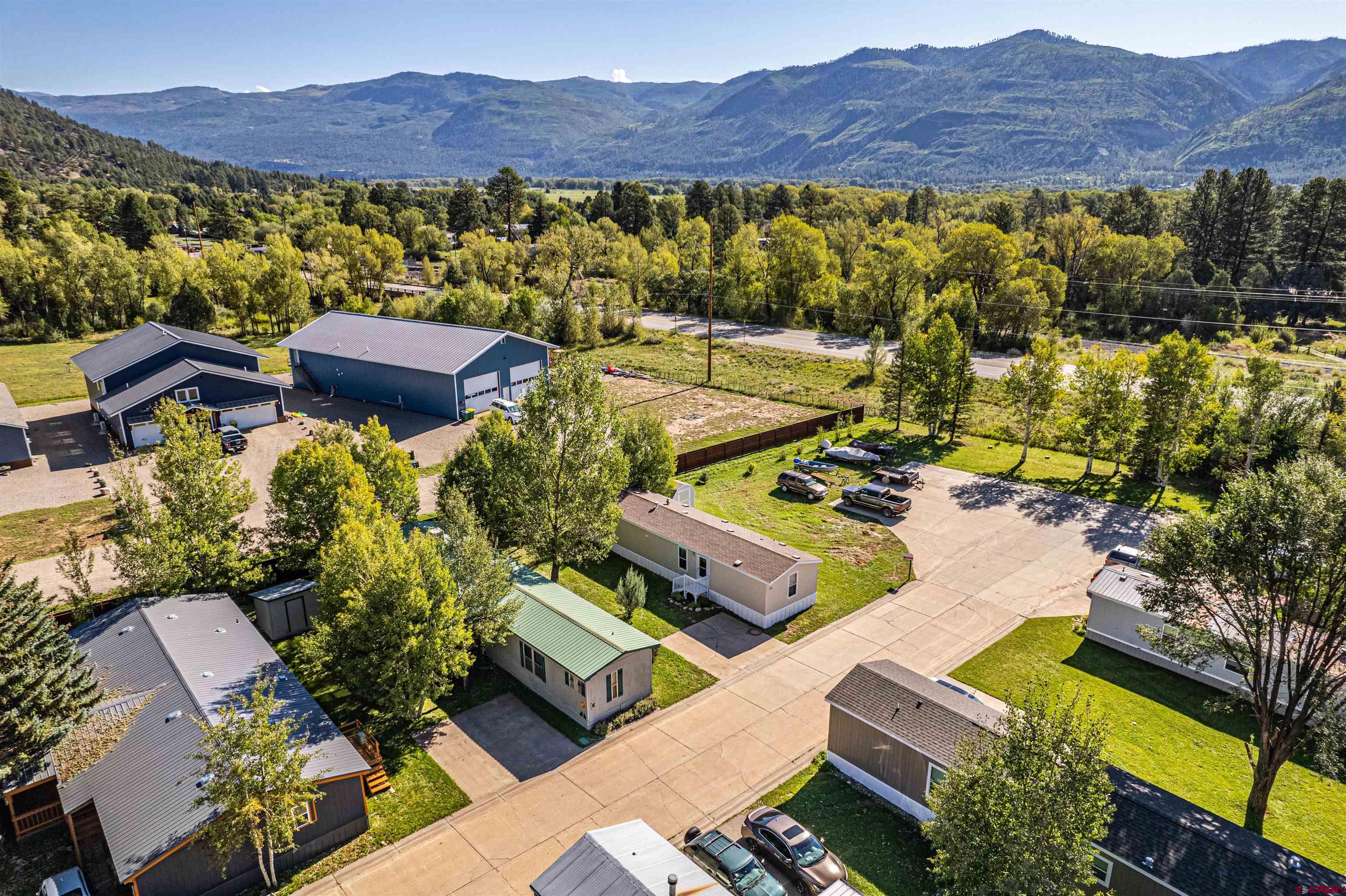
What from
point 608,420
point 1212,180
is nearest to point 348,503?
point 608,420

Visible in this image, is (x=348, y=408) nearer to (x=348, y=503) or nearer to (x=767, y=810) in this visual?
(x=348, y=503)

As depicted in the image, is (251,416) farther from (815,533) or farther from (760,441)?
(815,533)

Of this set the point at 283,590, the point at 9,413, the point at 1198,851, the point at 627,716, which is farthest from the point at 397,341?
the point at 1198,851

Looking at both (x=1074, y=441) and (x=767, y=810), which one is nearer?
(x=767, y=810)

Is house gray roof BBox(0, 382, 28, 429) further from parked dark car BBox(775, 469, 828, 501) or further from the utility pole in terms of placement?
the utility pole

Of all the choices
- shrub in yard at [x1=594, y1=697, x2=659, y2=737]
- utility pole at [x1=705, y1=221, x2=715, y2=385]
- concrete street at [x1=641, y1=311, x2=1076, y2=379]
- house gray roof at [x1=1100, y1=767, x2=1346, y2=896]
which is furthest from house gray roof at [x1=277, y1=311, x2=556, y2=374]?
house gray roof at [x1=1100, y1=767, x2=1346, y2=896]

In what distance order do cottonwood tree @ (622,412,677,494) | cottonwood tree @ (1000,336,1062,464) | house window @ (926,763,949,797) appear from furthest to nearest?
cottonwood tree @ (1000,336,1062,464) → cottonwood tree @ (622,412,677,494) → house window @ (926,763,949,797)

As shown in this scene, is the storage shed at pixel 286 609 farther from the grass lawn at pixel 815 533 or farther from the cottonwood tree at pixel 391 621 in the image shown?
the grass lawn at pixel 815 533
